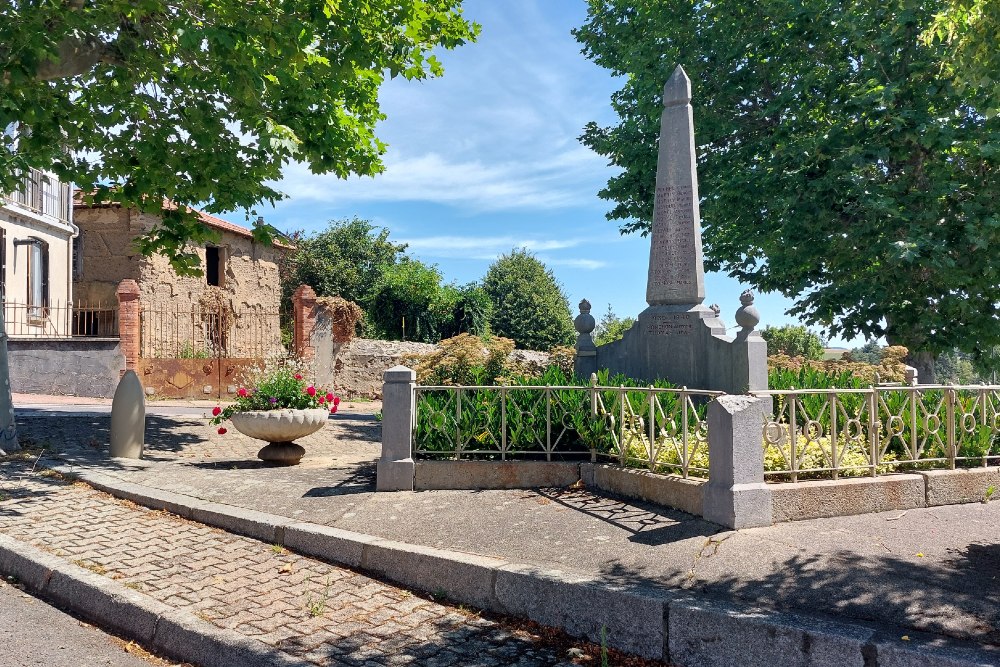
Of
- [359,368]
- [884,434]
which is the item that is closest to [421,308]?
[359,368]

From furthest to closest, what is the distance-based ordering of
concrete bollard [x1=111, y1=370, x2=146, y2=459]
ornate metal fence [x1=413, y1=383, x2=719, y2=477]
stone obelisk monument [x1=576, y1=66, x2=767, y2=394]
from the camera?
concrete bollard [x1=111, y1=370, x2=146, y2=459] → stone obelisk monument [x1=576, y1=66, x2=767, y2=394] → ornate metal fence [x1=413, y1=383, x2=719, y2=477]

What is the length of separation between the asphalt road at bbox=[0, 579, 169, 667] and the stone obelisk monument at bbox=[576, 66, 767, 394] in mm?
6316

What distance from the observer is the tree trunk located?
1453 cm

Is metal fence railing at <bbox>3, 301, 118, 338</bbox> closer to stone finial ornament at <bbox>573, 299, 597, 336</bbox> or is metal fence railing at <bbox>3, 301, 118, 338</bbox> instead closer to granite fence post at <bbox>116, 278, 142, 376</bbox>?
granite fence post at <bbox>116, 278, 142, 376</bbox>

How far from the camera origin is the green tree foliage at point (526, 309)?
119ft

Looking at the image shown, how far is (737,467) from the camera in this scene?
201 inches

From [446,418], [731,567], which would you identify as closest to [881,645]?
[731,567]

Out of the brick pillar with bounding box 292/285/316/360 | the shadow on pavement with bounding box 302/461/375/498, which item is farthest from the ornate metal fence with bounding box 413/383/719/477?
the brick pillar with bounding box 292/285/316/360

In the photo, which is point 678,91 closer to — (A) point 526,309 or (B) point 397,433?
(B) point 397,433

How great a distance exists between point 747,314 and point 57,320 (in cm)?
2065

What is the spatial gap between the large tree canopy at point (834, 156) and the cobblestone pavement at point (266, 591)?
1059 cm

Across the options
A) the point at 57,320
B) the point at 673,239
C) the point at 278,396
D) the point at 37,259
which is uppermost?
the point at 37,259

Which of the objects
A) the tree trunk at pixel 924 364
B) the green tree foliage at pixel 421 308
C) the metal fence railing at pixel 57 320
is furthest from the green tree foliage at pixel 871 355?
the metal fence railing at pixel 57 320

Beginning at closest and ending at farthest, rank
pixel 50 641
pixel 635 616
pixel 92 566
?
pixel 635 616 < pixel 50 641 < pixel 92 566
